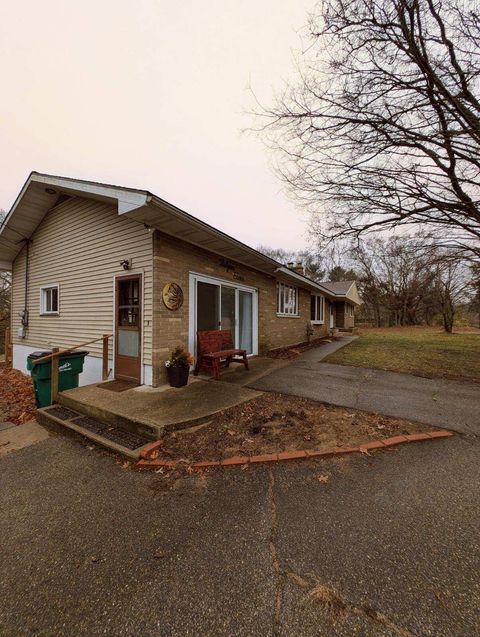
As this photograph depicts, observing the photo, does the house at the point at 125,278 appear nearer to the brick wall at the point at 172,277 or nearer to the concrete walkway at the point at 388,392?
the brick wall at the point at 172,277

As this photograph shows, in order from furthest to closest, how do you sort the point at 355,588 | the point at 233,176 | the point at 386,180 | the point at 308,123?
the point at 233,176, the point at 386,180, the point at 308,123, the point at 355,588

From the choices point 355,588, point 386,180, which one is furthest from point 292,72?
point 355,588

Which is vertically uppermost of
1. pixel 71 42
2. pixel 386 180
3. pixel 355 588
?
pixel 71 42

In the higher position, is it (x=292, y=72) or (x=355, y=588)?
(x=292, y=72)

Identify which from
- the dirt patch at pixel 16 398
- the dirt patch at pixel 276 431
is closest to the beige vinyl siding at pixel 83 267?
the dirt patch at pixel 16 398

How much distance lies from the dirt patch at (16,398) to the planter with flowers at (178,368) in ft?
7.99

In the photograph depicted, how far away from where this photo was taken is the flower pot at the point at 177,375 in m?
4.94

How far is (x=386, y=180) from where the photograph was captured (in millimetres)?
6000

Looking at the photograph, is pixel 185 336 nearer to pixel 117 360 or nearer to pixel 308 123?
pixel 117 360

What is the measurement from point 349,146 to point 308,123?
3.30 feet

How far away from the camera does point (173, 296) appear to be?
5.28 metres

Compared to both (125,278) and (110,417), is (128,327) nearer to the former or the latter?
(125,278)

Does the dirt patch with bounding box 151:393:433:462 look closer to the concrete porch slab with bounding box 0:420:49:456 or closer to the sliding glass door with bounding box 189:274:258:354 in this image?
the concrete porch slab with bounding box 0:420:49:456

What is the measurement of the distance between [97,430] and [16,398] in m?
3.77
